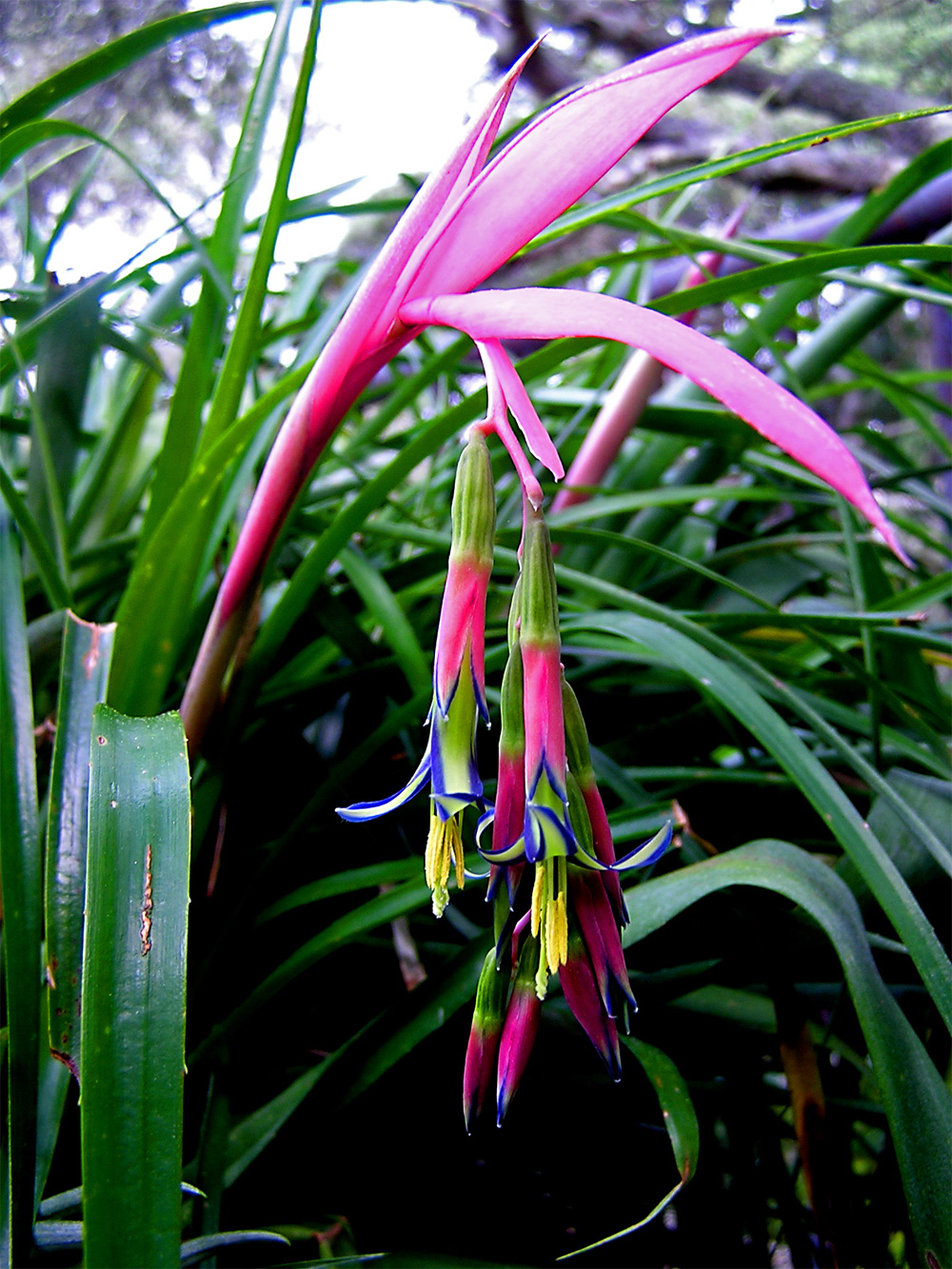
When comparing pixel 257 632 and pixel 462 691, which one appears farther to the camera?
pixel 257 632

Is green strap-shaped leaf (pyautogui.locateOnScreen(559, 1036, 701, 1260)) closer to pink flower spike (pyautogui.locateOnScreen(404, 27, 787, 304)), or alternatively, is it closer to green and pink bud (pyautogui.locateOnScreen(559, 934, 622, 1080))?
green and pink bud (pyautogui.locateOnScreen(559, 934, 622, 1080))

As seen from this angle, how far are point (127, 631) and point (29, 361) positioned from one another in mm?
284

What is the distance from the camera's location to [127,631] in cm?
39

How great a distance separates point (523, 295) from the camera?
0.22 metres

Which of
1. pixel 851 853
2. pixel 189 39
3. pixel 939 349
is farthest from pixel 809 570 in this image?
pixel 189 39

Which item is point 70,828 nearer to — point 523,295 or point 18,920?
point 18,920

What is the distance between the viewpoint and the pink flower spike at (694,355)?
18 cm

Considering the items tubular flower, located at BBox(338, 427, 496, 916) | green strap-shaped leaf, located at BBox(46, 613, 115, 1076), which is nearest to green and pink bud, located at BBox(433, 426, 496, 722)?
tubular flower, located at BBox(338, 427, 496, 916)

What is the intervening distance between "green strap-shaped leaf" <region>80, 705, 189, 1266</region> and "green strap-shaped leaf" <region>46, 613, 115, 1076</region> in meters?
0.04

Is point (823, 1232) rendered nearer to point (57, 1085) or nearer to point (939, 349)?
point (57, 1085)

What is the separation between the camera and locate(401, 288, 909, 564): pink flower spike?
18 centimetres

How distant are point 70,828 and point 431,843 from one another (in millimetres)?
179

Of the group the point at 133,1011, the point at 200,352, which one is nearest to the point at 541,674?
the point at 133,1011

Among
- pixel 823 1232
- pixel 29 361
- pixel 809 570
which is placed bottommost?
pixel 823 1232
